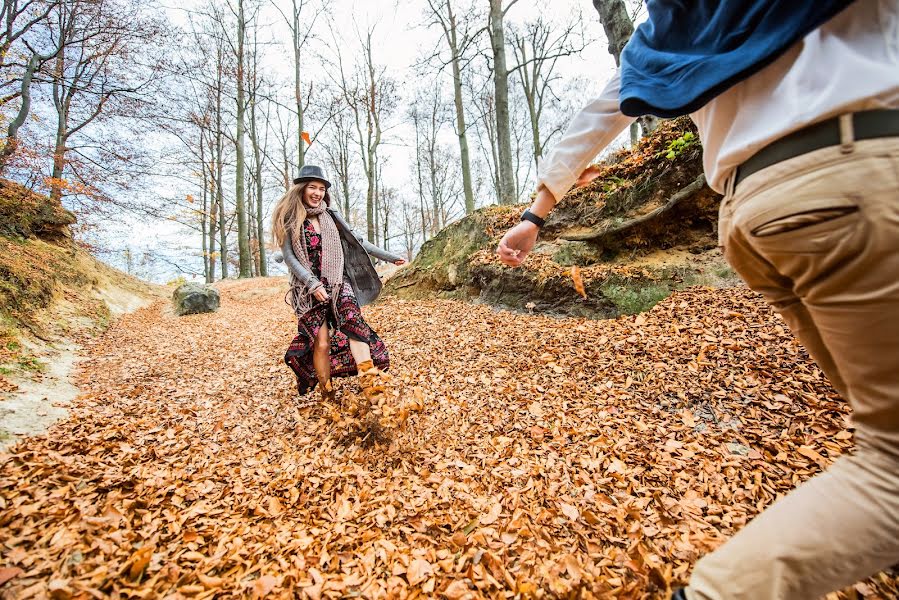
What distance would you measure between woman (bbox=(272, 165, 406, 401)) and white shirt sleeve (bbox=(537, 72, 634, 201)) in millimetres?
2213

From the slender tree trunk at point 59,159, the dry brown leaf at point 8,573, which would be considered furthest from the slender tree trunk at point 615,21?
the slender tree trunk at point 59,159

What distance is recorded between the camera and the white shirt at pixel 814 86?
664 millimetres

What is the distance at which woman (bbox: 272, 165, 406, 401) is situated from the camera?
3.04m

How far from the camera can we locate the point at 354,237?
11.2ft

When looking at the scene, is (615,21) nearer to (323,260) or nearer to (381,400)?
→ (323,260)

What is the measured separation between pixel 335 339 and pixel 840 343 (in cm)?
305

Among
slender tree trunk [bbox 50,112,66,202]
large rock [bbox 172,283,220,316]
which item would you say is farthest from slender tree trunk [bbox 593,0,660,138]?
slender tree trunk [bbox 50,112,66,202]

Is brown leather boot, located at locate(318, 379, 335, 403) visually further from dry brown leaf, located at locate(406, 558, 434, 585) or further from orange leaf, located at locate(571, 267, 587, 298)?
orange leaf, located at locate(571, 267, 587, 298)

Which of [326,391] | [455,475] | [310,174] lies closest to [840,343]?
[455,475]

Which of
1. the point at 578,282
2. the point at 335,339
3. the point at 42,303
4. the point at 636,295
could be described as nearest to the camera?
the point at 335,339

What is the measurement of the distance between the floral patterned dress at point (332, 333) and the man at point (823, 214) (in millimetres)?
2634

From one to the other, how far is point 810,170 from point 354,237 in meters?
3.18

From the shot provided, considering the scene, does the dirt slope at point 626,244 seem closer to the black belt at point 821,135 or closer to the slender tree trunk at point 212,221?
the black belt at point 821,135

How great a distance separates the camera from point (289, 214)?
3094 mm
